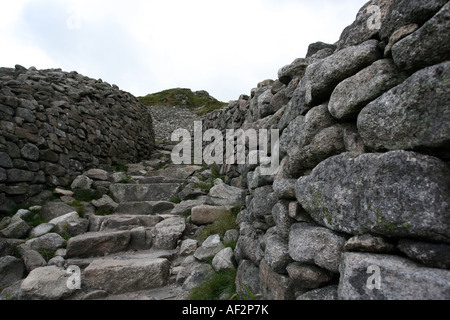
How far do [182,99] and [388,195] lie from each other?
34178mm

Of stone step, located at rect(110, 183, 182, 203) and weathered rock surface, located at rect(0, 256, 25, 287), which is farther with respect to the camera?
stone step, located at rect(110, 183, 182, 203)

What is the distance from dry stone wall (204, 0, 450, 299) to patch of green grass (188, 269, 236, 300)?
85cm

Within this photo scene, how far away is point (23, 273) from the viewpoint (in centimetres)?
383

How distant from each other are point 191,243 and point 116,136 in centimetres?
698

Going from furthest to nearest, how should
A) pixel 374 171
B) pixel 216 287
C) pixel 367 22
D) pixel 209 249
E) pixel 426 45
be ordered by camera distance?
pixel 209 249 < pixel 216 287 < pixel 367 22 < pixel 374 171 < pixel 426 45

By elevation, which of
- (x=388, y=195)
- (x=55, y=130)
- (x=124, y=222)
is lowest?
(x=124, y=222)

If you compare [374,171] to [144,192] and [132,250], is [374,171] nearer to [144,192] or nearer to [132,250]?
[132,250]

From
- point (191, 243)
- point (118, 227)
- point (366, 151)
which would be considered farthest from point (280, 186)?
point (118, 227)

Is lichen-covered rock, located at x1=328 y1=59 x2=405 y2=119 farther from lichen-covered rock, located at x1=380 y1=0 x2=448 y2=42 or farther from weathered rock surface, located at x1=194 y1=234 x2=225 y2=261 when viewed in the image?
weathered rock surface, located at x1=194 y1=234 x2=225 y2=261

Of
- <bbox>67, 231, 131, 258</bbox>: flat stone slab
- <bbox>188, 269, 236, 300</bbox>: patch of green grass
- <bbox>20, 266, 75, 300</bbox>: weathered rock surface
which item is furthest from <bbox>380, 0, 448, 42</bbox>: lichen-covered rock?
<bbox>67, 231, 131, 258</bbox>: flat stone slab

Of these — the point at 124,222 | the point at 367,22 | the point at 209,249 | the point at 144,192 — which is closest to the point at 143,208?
the point at 144,192

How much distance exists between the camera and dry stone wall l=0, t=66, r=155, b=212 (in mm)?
5730

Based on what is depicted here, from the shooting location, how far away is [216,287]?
3316 mm

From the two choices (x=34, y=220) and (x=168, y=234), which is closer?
(x=168, y=234)
